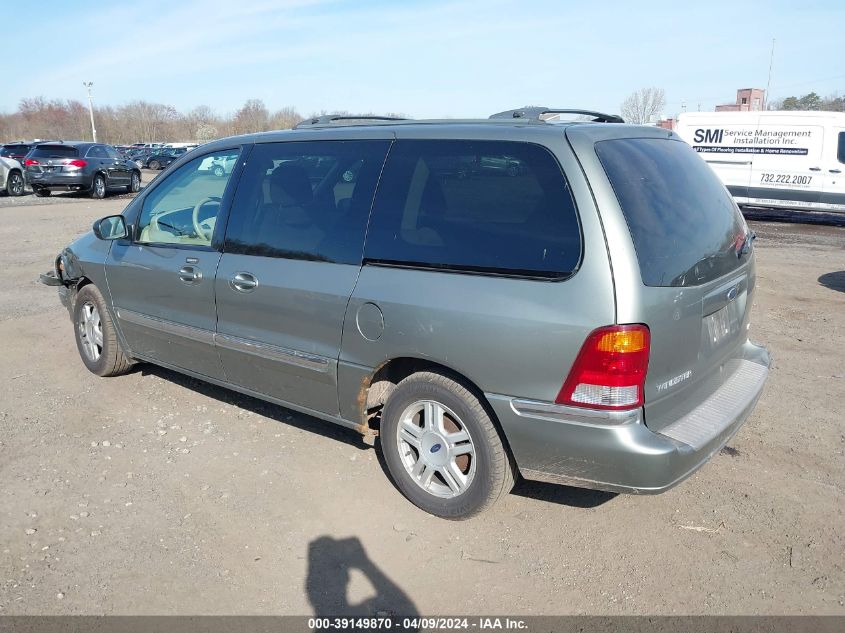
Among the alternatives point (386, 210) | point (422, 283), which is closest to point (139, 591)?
point (422, 283)

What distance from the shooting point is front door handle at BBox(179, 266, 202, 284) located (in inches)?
169

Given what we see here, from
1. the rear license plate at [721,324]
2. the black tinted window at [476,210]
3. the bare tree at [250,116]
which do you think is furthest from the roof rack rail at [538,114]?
the bare tree at [250,116]

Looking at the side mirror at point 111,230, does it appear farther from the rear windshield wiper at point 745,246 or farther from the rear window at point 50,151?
the rear window at point 50,151

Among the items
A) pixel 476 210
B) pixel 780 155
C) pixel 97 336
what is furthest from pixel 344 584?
pixel 780 155

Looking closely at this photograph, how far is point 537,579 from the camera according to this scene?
120 inches

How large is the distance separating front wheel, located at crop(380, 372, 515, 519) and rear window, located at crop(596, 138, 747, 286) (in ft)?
3.30

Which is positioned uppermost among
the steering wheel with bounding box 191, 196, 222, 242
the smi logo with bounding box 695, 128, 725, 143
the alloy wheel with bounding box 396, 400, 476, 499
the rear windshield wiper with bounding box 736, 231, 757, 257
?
the smi logo with bounding box 695, 128, 725, 143

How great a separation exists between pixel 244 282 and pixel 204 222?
708 mm

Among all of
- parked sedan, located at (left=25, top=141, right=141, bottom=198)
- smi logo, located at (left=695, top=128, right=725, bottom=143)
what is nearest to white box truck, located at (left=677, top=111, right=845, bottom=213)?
smi logo, located at (left=695, top=128, right=725, bottom=143)

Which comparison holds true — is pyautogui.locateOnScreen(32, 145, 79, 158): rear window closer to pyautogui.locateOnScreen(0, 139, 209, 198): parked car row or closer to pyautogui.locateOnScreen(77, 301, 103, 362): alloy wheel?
pyautogui.locateOnScreen(0, 139, 209, 198): parked car row

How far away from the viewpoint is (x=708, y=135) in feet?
57.2

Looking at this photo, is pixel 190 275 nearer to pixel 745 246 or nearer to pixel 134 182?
pixel 745 246

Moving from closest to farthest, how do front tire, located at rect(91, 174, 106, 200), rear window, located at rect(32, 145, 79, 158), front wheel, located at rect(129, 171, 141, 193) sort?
rear window, located at rect(32, 145, 79, 158)
front tire, located at rect(91, 174, 106, 200)
front wheel, located at rect(129, 171, 141, 193)

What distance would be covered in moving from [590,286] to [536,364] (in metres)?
0.40
